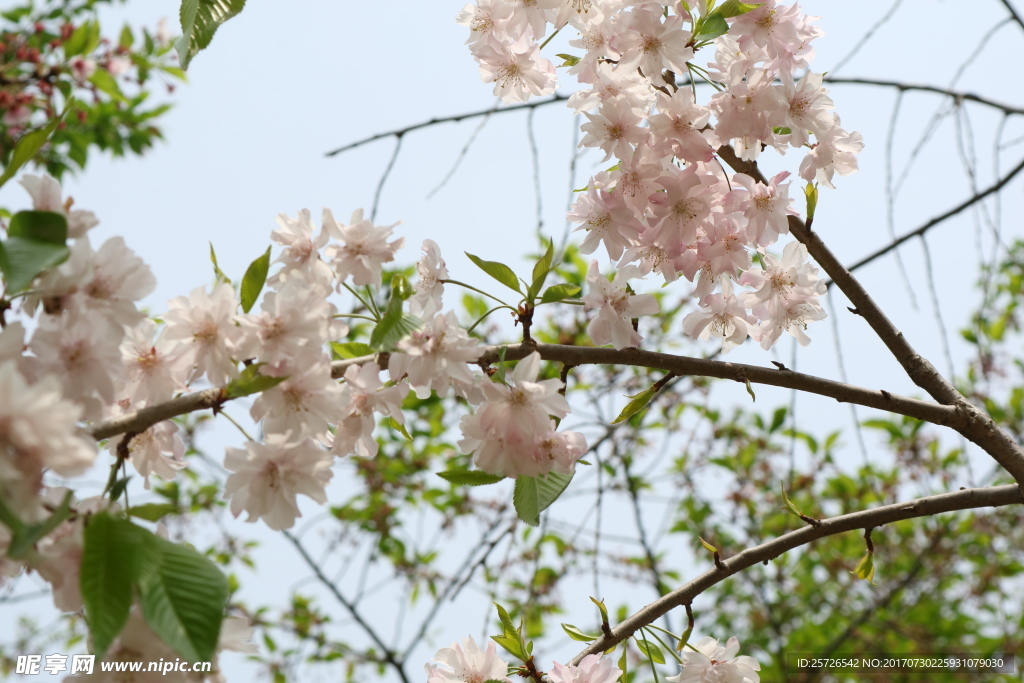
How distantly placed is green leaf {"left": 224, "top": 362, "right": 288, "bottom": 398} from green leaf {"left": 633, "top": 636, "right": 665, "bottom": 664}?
0.57 meters

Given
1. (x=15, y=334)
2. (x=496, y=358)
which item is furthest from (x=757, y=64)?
(x=15, y=334)

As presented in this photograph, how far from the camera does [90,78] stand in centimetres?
314

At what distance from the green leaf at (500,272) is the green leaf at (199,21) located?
0.34m

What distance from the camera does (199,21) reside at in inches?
32.0

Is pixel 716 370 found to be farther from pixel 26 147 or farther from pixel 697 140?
pixel 26 147

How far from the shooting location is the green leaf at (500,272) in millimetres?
873

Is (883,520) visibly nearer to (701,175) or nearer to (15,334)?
(701,175)

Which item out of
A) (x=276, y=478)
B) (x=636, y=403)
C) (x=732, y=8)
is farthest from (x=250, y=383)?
(x=732, y=8)

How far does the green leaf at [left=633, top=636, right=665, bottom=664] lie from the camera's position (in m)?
1.01

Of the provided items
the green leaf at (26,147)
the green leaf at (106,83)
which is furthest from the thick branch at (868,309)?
the green leaf at (106,83)

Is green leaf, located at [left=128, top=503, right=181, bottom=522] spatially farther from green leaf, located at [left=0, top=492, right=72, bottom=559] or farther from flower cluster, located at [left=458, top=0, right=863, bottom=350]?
flower cluster, located at [left=458, top=0, right=863, bottom=350]

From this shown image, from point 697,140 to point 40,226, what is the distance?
67cm

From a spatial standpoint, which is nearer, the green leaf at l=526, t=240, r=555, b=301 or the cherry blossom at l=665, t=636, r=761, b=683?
the green leaf at l=526, t=240, r=555, b=301

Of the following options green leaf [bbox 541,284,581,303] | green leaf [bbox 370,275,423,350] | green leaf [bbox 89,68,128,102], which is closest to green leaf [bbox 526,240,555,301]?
green leaf [bbox 541,284,581,303]
